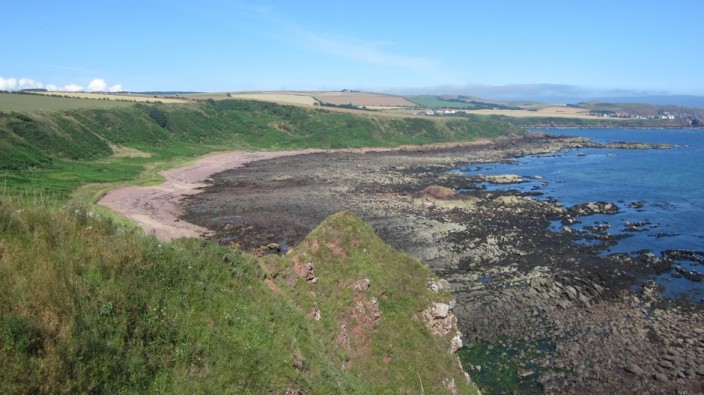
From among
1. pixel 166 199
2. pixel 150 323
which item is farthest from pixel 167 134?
pixel 150 323

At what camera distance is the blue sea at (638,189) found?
150 feet

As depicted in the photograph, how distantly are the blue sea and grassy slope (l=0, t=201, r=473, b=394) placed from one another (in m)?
31.9

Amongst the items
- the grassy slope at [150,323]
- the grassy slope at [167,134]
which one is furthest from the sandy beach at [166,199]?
the grassy slope at [150,323]

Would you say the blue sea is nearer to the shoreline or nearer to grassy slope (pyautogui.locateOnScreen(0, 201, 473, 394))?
grassy slope (pyautogui.locateOnScreen(0, 201, 473, 394))

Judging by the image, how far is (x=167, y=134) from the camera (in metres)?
107

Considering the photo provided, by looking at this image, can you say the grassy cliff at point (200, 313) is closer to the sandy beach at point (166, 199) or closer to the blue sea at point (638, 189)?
the sandy beach at point (166, 199)

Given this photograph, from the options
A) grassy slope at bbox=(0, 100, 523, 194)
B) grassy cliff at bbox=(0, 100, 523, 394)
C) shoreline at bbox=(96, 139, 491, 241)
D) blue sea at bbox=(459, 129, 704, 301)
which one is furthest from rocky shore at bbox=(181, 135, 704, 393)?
grassy slope at bbox=(0, 100, 523, 194)

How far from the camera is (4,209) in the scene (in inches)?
464

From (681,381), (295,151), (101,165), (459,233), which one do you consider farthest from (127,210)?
(295,151)

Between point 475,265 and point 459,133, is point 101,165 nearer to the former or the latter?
point 475,265

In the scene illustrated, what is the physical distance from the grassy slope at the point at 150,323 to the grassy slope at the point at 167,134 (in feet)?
146

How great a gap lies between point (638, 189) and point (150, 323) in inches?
3278

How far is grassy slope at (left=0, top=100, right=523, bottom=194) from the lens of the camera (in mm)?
63812

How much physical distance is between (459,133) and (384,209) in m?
109
